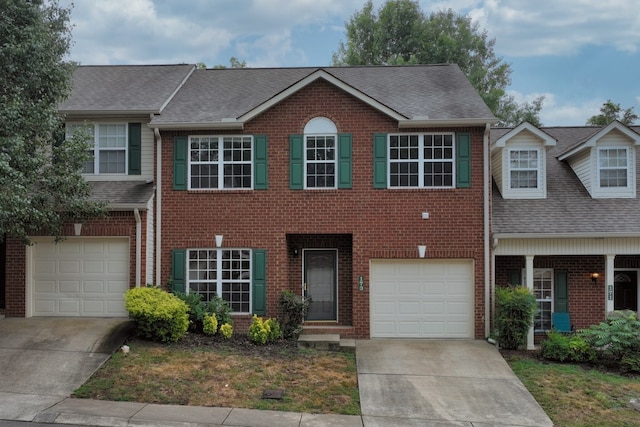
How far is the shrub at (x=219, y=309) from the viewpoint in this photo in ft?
40.7

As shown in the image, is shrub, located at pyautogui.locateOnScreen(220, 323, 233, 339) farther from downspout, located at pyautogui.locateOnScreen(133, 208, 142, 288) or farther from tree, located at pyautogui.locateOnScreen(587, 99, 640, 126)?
tree, located at pyautogui.locateOnScreen(587, 99, 640, 126)

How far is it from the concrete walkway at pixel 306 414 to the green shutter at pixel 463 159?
13.1 feet

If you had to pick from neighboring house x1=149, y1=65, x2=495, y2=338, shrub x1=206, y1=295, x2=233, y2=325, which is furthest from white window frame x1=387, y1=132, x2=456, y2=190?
shrub x1=206, y1=295, x2=233, y2=325

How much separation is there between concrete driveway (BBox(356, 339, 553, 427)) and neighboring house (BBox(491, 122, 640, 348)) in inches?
95.2

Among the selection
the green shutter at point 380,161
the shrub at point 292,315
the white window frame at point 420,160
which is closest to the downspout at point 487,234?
the white window frame at point 420,160

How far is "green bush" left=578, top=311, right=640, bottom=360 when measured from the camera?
1097cm

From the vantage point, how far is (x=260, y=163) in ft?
42.9

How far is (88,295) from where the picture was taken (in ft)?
41.5

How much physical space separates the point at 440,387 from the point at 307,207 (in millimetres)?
5501

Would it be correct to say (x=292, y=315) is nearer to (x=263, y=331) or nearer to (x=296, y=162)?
(x=263, y=331)

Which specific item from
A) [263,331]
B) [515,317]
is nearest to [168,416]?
[263,331]

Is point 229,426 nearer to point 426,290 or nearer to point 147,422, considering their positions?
point 147,422

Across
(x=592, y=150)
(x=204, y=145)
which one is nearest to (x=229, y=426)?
(x=204, y=145)

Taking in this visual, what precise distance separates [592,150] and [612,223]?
2.26 m
